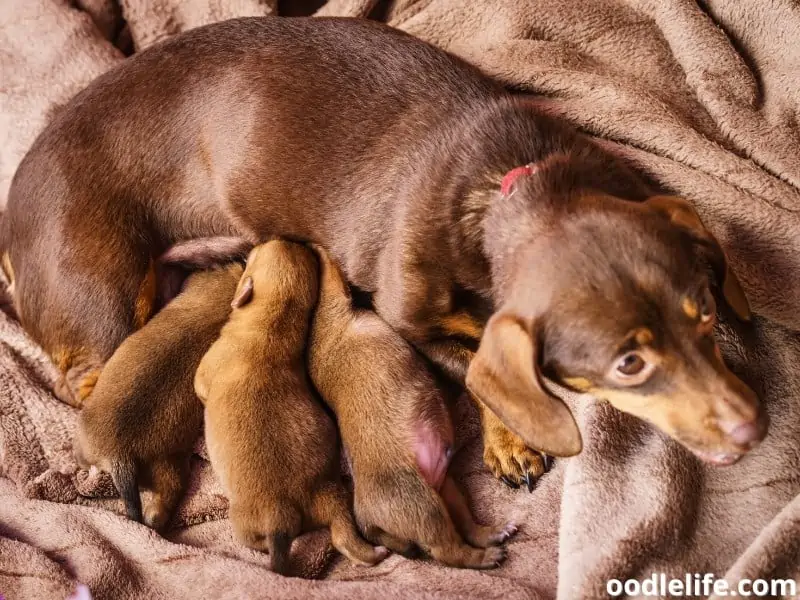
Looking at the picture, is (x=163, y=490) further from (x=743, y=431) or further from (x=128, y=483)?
(x=743, y=431)

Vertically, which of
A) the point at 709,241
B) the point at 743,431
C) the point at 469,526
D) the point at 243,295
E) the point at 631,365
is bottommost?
the point at 469,526

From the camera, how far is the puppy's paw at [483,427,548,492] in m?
2.09

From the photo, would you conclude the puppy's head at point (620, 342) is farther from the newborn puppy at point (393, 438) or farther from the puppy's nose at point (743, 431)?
the newborn puppy at point (393, 438)

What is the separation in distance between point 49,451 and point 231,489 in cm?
70

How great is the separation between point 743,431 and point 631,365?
0.26 m

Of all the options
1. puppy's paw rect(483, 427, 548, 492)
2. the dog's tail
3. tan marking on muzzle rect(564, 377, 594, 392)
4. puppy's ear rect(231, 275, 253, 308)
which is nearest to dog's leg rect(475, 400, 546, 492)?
puppy's paw rect(483, 427, 548, 492)

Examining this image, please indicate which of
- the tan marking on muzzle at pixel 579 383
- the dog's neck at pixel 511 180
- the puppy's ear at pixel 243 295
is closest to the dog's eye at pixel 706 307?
the tan marking on muzzle at pixel 579 383

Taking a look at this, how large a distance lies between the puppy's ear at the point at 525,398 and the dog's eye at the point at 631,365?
0.47 feet

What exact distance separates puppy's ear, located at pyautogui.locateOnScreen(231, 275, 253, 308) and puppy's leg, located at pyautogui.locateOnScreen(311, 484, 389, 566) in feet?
2.10

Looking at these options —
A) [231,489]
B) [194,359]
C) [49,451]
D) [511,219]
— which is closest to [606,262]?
[511,219]

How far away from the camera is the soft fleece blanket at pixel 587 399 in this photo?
1.85m

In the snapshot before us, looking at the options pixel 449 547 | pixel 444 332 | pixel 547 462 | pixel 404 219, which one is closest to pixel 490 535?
pixel 449 547

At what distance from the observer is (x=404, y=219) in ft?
7.12

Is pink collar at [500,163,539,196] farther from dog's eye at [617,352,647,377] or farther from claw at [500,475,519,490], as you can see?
claw at [500,475,519,490]
